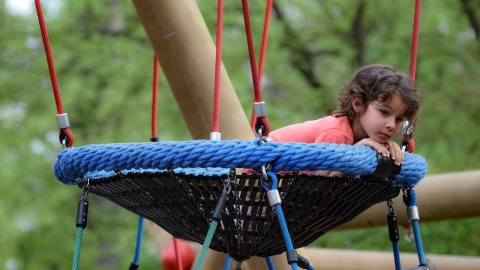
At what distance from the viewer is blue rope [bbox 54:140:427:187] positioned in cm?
126

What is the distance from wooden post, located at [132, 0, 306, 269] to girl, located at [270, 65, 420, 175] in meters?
0.24

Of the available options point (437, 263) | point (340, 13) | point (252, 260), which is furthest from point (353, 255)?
point (340, 13)

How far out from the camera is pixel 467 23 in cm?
569

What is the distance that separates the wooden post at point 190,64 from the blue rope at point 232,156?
536 millimetres

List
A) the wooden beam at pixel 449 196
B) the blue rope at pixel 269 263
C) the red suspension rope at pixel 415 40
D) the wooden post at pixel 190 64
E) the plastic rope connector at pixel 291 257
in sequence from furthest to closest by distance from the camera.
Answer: the wooden beam at pixel 449 196
the wooden post at pixel 190 64
the blue rope at pixel 269 263
the red suspension rope at pixel 415 40
the plastic rope connector at pixel 291 257

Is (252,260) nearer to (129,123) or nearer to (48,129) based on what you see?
(129,123)

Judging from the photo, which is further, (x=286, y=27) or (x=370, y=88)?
(x=286, y=27)

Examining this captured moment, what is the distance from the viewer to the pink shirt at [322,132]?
1.59 m

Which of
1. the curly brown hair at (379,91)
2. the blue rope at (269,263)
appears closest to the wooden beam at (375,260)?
the blue rope at (269,263)

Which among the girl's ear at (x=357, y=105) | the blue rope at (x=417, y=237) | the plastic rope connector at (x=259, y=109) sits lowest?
the blue rope at (x=417, y=237)

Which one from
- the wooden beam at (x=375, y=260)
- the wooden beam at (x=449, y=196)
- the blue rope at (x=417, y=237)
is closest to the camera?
the blue rope at (x=417, y=237)

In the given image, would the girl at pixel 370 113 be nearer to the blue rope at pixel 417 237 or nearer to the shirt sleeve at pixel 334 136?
the shirt sleeve at pixel 334 136

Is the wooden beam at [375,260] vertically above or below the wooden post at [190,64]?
below

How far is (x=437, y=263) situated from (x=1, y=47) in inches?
219
